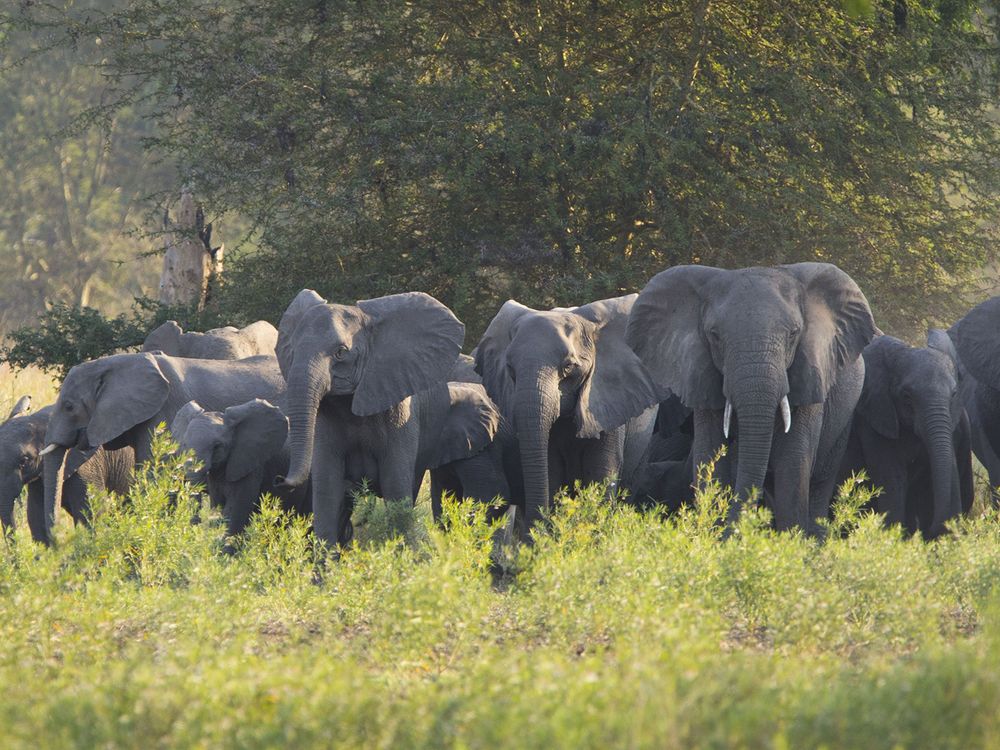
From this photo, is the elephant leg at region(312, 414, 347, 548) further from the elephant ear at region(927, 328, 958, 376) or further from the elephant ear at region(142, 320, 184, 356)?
the elephant ear at region(927, 328, 958, 376)

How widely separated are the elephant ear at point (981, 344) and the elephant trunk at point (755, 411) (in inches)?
103

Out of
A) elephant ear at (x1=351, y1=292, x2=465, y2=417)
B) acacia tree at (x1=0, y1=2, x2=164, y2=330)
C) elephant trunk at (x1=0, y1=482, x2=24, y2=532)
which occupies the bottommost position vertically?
acacia tree at (x1=0, y1=2, x2=164, y2=330)

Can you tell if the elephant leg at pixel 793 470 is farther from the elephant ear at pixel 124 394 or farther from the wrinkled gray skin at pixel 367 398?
the elephant ear at pixel 124 394

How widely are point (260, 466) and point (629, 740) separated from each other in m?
7.02

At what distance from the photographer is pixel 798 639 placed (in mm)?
6770

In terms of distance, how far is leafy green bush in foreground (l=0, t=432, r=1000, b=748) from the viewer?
5.09 m

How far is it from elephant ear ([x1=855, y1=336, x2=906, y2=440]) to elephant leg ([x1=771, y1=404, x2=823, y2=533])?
1389mm

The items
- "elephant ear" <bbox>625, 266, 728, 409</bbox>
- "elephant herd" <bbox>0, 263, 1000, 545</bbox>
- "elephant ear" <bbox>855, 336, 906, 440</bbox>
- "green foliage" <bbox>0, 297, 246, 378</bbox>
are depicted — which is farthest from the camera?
"green foliage" <bbox>0, 297, 246, 378</bbox>

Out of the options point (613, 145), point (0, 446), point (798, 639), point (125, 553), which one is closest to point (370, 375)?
point (125, 553)

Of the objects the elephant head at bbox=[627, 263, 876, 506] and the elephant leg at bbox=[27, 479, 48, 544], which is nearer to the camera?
the elephant head at bbox=[627, 263, 876, 506]

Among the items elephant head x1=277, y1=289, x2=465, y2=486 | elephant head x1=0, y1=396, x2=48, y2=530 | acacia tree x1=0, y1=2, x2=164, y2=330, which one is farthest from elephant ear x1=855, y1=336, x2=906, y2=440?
acacia tree x1=0, y1=2, x2=164, y2=330

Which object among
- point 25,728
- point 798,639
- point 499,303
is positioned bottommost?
point 499,303

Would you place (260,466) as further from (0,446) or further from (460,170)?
(460,170)

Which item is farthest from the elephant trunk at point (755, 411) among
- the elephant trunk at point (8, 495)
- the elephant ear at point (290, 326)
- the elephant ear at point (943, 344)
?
the elephant trunk at point (8, 495)
